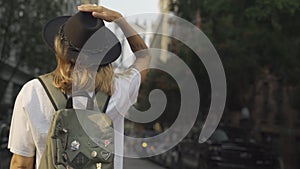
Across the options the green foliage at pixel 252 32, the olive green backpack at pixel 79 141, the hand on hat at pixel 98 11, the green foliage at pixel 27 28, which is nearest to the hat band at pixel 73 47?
the hand on hat at pixel 98 11

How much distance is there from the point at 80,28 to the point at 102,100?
34cm

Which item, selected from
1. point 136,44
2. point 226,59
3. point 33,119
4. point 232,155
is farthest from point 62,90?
point 226,59

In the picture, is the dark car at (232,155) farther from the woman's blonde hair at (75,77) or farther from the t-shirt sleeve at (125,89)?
the woman's blonde hair at (75,77)

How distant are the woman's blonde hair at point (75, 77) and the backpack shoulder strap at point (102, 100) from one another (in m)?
0.02

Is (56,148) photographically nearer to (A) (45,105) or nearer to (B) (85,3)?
(A) (45,105)

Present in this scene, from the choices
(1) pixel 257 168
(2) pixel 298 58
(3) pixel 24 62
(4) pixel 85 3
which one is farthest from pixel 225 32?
(4) pixel 85 3

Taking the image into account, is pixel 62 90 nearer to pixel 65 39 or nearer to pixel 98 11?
pixel 65 39

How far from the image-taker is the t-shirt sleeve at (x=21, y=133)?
97.5 inches

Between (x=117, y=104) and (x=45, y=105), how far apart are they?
1.08 feet

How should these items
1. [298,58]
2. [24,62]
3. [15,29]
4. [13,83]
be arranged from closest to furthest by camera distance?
[298,58]
[15,29]
[24,62]
[13,83]

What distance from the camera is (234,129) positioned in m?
17.6

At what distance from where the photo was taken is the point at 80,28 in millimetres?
2492

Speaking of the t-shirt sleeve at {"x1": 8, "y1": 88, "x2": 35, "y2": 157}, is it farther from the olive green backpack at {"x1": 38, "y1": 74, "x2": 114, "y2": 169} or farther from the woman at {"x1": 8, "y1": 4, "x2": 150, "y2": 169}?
the olive green backpack at {"x1": 38, "y1": 74, "x2": 114, "y2": 169}

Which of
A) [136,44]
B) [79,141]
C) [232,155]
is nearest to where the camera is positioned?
[79,141]
